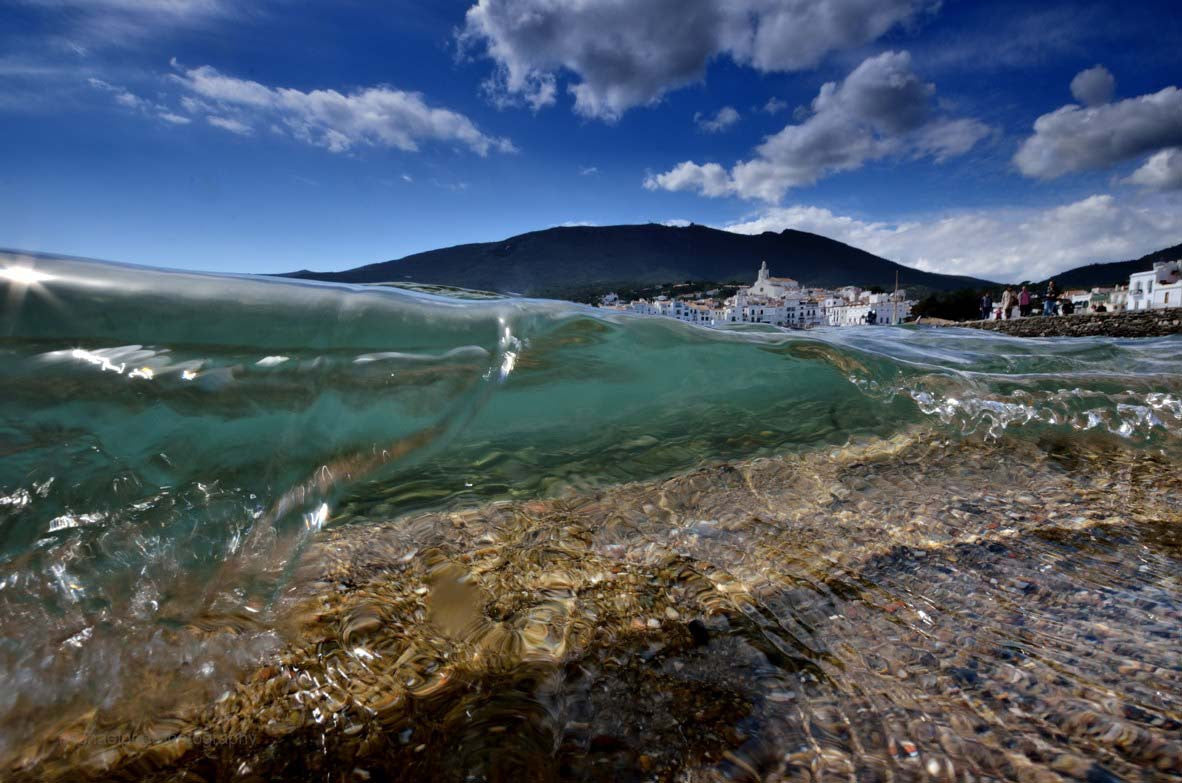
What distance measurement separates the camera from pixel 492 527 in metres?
1.93

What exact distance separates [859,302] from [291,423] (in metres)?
81.3

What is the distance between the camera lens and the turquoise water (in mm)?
1333

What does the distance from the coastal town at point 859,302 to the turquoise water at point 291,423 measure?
28.5 m

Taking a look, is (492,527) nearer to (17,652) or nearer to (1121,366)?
(17,652)

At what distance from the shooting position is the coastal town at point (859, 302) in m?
34.9

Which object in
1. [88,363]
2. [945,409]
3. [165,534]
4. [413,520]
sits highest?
[88,363]

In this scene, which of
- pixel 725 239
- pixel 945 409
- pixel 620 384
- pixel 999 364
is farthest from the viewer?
pixel 725 239

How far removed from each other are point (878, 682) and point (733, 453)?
196 cm

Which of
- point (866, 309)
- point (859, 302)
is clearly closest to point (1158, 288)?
point (866, 309)

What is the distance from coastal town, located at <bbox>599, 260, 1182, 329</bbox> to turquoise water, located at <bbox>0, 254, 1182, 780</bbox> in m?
28.5

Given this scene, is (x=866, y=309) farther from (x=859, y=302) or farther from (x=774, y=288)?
(x=774, y=288)

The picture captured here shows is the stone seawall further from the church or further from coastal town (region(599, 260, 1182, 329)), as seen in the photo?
the church

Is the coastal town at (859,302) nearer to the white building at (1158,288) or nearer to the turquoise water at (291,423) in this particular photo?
the white building at (1158,288)

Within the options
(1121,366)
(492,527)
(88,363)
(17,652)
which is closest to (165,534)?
(17,652)
